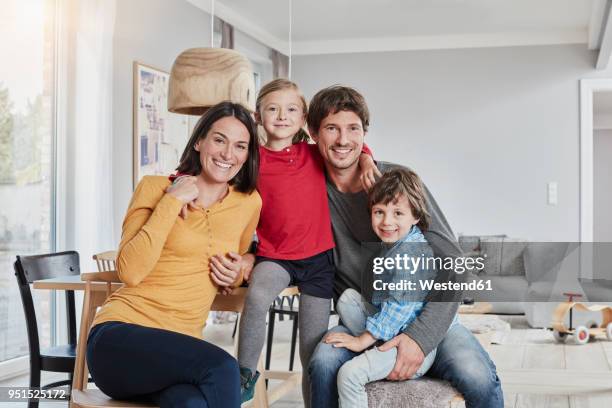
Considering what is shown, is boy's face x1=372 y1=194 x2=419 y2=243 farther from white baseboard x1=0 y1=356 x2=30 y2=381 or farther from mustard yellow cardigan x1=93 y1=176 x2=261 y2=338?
white baseboard x1=0 y1=356 x2=30 y2=381

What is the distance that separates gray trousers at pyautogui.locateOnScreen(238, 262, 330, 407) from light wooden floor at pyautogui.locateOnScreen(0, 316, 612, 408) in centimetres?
178

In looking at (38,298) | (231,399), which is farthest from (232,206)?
(38,298)

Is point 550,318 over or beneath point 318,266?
beneath

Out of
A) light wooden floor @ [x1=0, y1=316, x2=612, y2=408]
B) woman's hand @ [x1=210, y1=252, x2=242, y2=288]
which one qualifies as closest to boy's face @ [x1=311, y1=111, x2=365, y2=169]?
woman's hand @ [x1=210, y1=252, x2=242, y2=288]

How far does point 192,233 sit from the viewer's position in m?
2.20

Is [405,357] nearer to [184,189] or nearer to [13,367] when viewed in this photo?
[184,189]

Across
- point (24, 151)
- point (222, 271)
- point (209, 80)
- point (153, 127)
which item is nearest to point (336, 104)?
point (222, 271)

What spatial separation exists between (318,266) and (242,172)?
0.36 meters

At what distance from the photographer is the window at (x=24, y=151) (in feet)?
14.8

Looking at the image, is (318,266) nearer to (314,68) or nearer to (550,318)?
(550,318)

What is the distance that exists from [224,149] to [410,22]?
218 inches

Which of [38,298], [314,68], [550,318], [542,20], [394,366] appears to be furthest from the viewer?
[314,68]

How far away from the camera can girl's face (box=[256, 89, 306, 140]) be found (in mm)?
2613

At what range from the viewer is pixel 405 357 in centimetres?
211
